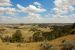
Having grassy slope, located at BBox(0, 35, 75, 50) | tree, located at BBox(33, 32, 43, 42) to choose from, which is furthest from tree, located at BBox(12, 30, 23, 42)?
tree, located at BBox(33, 32, 43, 42)

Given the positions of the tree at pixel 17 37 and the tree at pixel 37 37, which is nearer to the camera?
the tree at pixel 37 37

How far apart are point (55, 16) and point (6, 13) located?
3865 mm

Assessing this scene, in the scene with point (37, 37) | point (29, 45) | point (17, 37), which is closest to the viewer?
point (29, 45)

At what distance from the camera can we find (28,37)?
15477 millimetres

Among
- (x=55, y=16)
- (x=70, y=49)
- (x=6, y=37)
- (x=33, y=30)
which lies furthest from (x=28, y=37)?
(x=70, y=49)

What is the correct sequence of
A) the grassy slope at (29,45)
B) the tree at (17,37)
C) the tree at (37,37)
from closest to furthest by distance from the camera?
the grassy slope at (29,45) < the tree at (37,37) < the tree at (17,37)

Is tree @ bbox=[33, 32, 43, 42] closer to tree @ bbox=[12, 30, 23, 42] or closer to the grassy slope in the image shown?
the grassy slope

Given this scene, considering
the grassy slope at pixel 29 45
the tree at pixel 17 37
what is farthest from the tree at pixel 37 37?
the tree at pixel 17 37

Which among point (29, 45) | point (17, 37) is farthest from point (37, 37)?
point (17, 37)

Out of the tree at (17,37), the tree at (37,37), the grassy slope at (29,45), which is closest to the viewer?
the grassy slope at (29,45)

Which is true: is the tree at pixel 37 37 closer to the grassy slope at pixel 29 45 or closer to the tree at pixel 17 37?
the grassy slope at pixel 29 45

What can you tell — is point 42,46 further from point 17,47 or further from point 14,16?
point 14,16

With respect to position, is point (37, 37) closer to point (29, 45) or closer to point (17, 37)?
point (29, 45)

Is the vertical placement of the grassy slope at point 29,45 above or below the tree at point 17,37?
below
